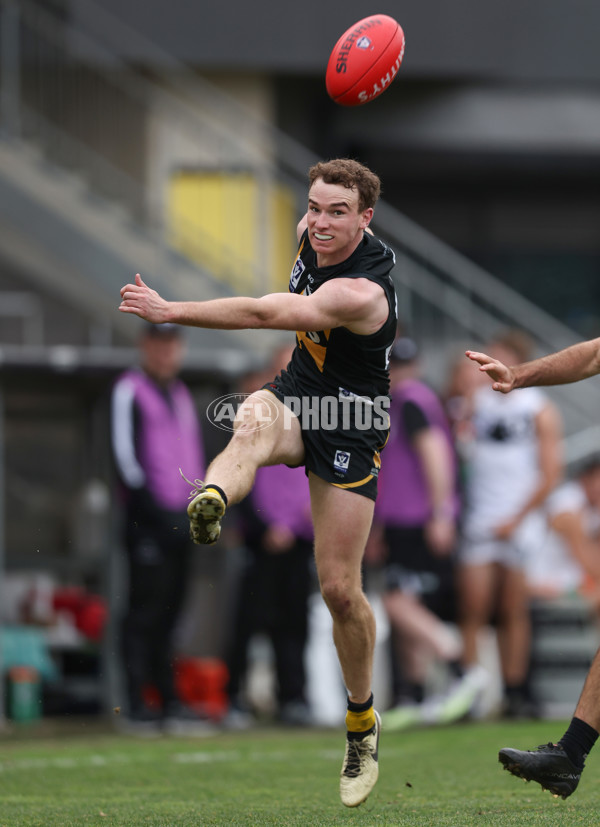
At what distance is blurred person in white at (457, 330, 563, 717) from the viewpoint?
10.5 metres

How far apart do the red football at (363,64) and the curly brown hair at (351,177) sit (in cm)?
47

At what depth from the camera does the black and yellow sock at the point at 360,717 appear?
21.0 feet

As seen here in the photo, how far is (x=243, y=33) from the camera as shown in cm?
1700

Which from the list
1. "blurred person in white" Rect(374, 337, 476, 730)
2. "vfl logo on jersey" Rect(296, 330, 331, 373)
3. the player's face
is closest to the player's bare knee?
"vfl logo on jersey" Rect(296, 330, 331, 373)

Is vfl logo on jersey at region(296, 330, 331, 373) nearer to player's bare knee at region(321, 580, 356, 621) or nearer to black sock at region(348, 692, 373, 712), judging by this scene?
player's bare knee at region(321, 580, 356, 621)

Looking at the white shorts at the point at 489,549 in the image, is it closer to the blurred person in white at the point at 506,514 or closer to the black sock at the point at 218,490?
the blurred person in white at the point at 506,514

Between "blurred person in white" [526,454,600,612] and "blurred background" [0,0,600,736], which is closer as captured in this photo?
"blurred background" [0,0,600,736]

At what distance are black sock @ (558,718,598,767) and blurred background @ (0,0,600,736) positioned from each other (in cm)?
533

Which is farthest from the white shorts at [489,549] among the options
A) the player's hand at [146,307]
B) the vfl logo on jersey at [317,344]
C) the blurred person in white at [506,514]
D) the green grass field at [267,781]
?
the player's hand at [146,307]

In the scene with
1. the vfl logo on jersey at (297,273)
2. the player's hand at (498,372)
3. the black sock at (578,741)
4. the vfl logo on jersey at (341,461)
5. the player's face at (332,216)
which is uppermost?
the player's face at (332,216)

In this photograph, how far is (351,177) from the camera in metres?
6.22

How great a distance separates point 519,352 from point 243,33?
7.85 metres

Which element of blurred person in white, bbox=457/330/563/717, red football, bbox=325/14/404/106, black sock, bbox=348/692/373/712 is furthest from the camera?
blurred person in white, bbox=457/330/563/717

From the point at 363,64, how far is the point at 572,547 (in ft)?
18.5
